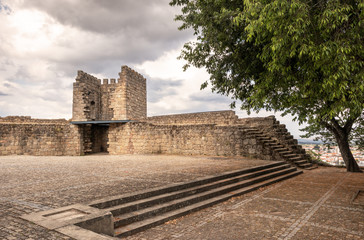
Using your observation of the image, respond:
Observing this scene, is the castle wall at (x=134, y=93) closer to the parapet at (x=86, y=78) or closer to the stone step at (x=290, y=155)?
the parapet at (x=86, y=78)

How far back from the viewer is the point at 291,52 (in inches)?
178

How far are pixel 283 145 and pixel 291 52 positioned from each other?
404 inches

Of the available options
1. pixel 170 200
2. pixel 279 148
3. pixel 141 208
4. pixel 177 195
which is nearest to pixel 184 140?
pixel 279 148

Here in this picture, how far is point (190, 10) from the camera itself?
777 cm

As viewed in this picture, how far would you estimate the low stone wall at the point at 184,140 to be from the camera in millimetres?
12923

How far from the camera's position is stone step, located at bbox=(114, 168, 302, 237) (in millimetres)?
4027

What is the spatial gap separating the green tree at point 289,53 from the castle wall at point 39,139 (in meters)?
12.3

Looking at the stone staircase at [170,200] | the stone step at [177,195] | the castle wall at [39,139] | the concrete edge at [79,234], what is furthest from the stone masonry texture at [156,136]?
the concrete edge at [79,234]

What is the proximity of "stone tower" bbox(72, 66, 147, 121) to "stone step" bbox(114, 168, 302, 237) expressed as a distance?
1705cm

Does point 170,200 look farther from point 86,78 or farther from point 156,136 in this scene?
point 86,78

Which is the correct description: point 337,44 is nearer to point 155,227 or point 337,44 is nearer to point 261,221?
point 261,221

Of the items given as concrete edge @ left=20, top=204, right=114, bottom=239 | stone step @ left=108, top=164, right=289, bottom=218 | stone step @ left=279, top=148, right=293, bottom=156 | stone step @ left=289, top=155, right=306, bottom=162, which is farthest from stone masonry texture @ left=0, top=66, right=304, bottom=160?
concrete edge @ left=20, top=204, right=114, bottom=239

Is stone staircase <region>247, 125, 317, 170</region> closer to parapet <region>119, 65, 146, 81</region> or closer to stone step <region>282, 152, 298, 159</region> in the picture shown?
stone step <region>282, 152, 298, 159</region>

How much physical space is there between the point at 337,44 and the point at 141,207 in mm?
4985
